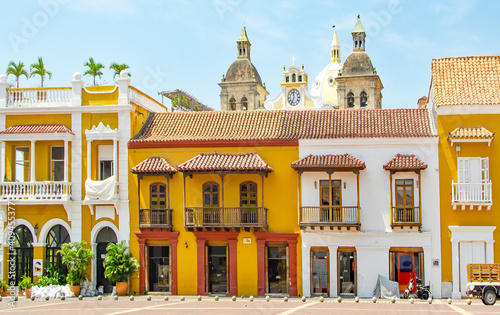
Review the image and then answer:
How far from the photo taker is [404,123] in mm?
34000

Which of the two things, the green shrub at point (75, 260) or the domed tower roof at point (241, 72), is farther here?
the domed tower roof at point (241, 72)

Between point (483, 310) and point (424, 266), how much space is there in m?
6.33

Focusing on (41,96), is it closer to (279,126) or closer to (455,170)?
(279,126)

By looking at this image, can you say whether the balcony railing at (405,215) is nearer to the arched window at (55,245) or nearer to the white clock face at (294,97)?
the arched window at (55,245)

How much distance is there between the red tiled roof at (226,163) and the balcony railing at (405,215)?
5758 mm

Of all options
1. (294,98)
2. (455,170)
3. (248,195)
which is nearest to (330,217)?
(248,195)

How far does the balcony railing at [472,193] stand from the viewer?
3136 cm

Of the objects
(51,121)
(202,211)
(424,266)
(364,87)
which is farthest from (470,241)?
(364,87)

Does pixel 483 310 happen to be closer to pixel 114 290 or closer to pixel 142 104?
pixel 114 290

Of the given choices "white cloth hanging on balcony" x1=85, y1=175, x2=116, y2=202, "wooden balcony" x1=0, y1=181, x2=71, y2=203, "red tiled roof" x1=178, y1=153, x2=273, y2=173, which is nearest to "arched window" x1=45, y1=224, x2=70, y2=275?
"wooden balcony" x1=0, y1=181, x2=71, y2=203

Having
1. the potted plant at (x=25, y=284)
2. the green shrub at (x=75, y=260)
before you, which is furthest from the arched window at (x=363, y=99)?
the potted plant at (x=25, y=284)

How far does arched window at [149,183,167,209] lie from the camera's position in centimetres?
3425

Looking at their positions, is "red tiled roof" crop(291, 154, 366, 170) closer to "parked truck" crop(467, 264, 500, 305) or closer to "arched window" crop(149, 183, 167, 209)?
"arched window" crop(149, 183, 167, 209)

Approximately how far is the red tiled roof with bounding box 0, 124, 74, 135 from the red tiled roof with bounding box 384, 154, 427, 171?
583 inches
